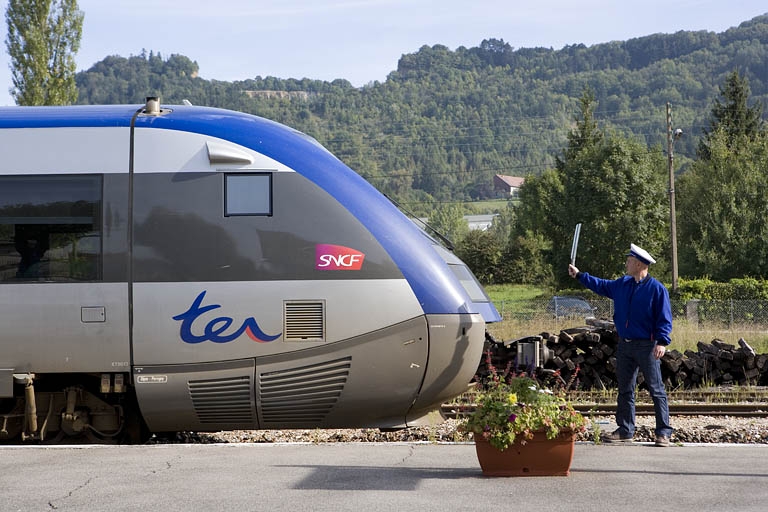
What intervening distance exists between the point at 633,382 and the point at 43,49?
3180 centimetres

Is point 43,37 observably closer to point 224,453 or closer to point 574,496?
point 224,453

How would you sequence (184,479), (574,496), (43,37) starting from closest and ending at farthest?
1. (574,496)
2. (184,479)
3. (43,37)

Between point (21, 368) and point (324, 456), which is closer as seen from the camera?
point (324, 456)

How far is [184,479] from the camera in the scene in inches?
270

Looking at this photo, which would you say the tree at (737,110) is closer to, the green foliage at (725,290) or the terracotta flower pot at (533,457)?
the green foliage at (725,290)

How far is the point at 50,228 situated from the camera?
29.2 feet

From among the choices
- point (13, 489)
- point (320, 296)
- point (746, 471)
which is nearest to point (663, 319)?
point (746, 471)

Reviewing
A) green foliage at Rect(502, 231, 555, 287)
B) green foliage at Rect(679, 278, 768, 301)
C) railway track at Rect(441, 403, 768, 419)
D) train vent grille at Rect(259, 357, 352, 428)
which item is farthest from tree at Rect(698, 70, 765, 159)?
train vent grille at Rect(259, 357, 352, 428)

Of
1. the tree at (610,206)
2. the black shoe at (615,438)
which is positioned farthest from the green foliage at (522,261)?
the black shoe at (615,438)

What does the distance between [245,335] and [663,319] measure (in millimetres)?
3717

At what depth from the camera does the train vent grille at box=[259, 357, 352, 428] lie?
28.8ft

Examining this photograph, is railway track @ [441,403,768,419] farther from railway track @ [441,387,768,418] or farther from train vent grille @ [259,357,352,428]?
train vent grille @ [259,357,352,428]

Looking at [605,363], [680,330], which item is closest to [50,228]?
[605,363]

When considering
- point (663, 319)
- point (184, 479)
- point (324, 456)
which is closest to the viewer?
point (184, 479)
